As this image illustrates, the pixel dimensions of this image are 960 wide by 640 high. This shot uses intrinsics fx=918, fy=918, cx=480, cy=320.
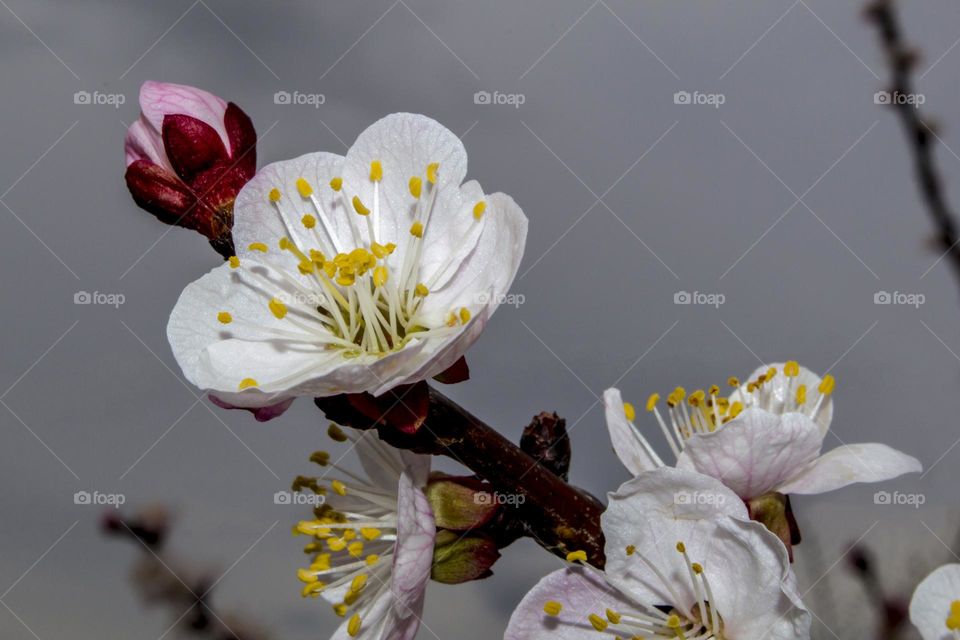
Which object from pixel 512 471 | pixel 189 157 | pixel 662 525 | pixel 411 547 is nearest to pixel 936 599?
pixel 662 525

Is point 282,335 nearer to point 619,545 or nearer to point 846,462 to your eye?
point 619,545

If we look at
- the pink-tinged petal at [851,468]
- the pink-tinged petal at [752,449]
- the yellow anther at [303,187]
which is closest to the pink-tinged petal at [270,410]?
the yellow anther at [303,187]

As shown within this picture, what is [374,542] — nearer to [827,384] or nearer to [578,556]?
[578,556]

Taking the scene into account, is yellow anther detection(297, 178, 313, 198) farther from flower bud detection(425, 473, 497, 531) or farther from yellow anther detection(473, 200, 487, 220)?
flower bud detection(425, 473, 497, 531)

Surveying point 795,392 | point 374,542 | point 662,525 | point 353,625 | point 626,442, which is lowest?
point 353,625

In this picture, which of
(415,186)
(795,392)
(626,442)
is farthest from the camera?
(795,392)

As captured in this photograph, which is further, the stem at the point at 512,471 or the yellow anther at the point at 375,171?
the yellow anther at the point at 375,171

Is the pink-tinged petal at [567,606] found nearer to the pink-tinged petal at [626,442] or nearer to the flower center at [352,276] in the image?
the pink-tinged petal at [626,442]
